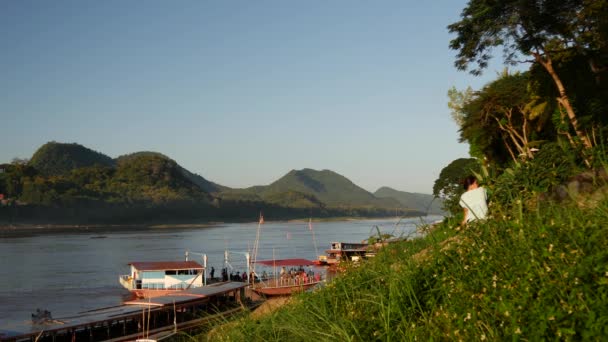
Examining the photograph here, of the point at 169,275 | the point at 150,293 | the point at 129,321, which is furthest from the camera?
the point at 169,275

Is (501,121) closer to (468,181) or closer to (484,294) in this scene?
(468,181)

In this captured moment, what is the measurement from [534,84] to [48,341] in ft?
72.7

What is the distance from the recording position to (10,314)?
33469 mm

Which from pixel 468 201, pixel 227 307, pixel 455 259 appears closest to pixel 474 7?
pixel 468 201

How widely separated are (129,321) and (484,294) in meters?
24.3

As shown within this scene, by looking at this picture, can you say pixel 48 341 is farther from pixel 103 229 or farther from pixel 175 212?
pixel 175 212

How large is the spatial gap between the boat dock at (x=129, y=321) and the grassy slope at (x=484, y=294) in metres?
13.7

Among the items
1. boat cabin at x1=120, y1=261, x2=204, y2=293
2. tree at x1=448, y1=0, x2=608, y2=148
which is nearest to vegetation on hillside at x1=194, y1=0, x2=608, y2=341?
tree at x1=448, y1=0, x2=608, y2=148

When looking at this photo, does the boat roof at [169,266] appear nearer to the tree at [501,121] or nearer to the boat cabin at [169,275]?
the boat cabin at [169,275]

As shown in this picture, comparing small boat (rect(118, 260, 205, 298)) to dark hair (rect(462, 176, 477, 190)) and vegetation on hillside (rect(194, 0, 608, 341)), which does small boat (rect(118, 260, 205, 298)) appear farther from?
dark hair (rect(462, 176, 477, 190))

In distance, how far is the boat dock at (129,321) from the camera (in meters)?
21.0

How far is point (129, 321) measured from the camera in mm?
26344

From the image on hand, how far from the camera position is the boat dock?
21.0m

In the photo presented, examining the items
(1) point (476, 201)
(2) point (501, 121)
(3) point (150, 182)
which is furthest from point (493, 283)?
(3) point (150, 182)
